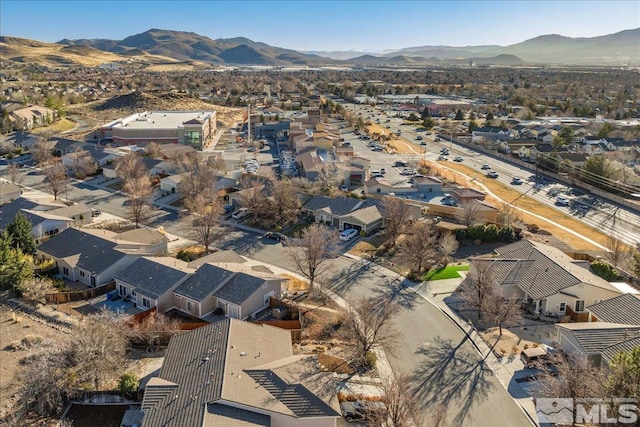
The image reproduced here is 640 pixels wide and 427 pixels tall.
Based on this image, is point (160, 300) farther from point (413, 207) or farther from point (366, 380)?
point (413, 207)

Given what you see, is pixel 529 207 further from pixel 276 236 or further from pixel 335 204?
pixel 276 236

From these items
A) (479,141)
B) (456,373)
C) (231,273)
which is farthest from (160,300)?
(479,141)

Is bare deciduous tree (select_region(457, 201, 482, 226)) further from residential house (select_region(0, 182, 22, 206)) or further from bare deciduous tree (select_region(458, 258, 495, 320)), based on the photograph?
residential house (select_region(0, 182, 22, 206))

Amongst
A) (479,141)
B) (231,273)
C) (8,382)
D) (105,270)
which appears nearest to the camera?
(8,382)

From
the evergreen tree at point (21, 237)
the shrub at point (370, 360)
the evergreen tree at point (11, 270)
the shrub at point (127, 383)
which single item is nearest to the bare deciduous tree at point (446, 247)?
the shrub at point (370, 360)

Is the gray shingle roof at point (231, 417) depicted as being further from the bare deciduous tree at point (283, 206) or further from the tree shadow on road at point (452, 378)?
the bare deciduous tree at point (283, 206)

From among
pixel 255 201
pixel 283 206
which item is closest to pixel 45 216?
pixel 255 201

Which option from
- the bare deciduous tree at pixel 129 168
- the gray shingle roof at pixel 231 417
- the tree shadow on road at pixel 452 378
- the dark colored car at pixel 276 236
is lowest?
the tree shadow on road at pixel 452 378
